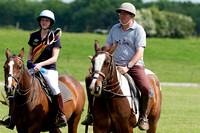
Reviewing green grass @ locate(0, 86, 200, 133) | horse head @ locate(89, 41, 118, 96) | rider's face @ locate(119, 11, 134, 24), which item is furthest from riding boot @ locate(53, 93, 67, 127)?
green grass @ locate(0, 86, 200, 133)

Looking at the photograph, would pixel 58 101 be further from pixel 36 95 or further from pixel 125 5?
pixel 125 5

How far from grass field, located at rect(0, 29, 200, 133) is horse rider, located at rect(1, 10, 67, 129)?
327 cm

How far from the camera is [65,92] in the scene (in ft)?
30.6

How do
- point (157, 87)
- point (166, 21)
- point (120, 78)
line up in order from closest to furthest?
point (120, 78) < point (157, 87) < point (166, 21)

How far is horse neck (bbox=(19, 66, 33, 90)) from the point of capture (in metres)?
7.80

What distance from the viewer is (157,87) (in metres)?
9.77

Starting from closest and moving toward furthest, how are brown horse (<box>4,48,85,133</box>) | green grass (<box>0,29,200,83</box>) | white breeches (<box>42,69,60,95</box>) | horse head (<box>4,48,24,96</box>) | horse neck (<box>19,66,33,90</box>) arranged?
1. horse head (<box>4,48,24,96</box>)
2. brown horse (<box>4,48,85,133</box>)
3. horse neck (<box>19,66,33,90</box>)
4. white breeches (<box>42,69,60,95</box>)
5. green grass (<box>0,29,200,83</box>)

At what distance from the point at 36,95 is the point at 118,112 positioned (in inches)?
67.6

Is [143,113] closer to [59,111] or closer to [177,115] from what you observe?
[59,111]

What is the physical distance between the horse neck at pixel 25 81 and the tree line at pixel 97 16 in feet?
228

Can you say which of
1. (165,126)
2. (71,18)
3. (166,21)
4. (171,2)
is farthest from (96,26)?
(165,126)

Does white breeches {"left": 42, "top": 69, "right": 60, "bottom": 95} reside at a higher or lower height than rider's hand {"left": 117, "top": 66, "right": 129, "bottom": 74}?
lower

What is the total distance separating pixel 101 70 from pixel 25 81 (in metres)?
1.65

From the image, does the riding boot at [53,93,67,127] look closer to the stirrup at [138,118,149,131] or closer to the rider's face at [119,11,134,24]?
the stirrup at [138,118,149,131]
